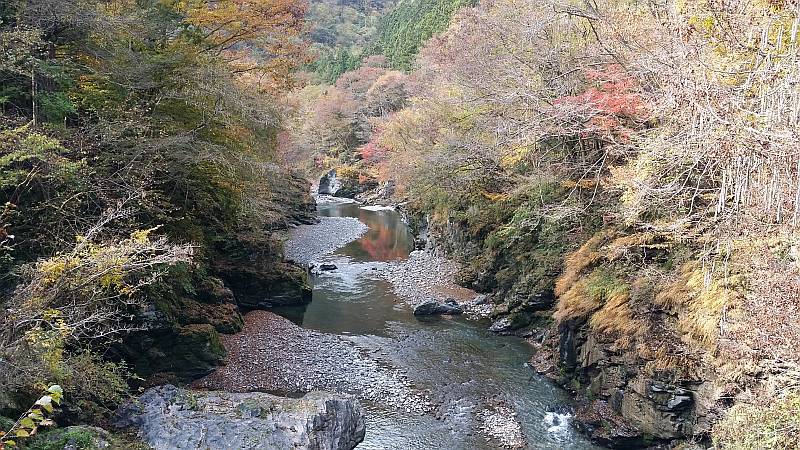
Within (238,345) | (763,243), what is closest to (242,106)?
(238,345)

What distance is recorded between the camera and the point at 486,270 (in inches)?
750

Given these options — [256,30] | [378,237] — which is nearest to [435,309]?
[256,30]

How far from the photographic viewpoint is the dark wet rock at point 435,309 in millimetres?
16562

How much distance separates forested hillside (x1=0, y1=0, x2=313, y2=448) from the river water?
3468 mm

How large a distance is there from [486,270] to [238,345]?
9155mm

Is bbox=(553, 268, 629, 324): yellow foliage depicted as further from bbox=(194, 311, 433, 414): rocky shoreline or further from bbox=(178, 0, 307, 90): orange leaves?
bbox=(178, 0, 307, 90): orange leaves

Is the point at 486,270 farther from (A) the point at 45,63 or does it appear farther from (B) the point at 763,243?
(A) the point at 45,63

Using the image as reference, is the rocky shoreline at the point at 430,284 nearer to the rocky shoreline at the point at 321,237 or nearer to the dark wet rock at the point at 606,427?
the rocky shoreline at the point at 321,237

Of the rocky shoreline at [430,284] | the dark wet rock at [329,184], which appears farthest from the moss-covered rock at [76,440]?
the dark wet rock at [329,184]

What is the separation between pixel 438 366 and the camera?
12.9 m

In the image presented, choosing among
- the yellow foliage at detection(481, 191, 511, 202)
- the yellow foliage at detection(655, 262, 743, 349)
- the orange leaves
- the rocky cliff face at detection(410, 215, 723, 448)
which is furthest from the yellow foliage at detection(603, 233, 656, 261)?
the orange leaves

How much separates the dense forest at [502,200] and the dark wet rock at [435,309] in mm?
1478

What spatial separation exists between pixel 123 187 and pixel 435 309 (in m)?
10.0

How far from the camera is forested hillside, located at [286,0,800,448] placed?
7.04m
